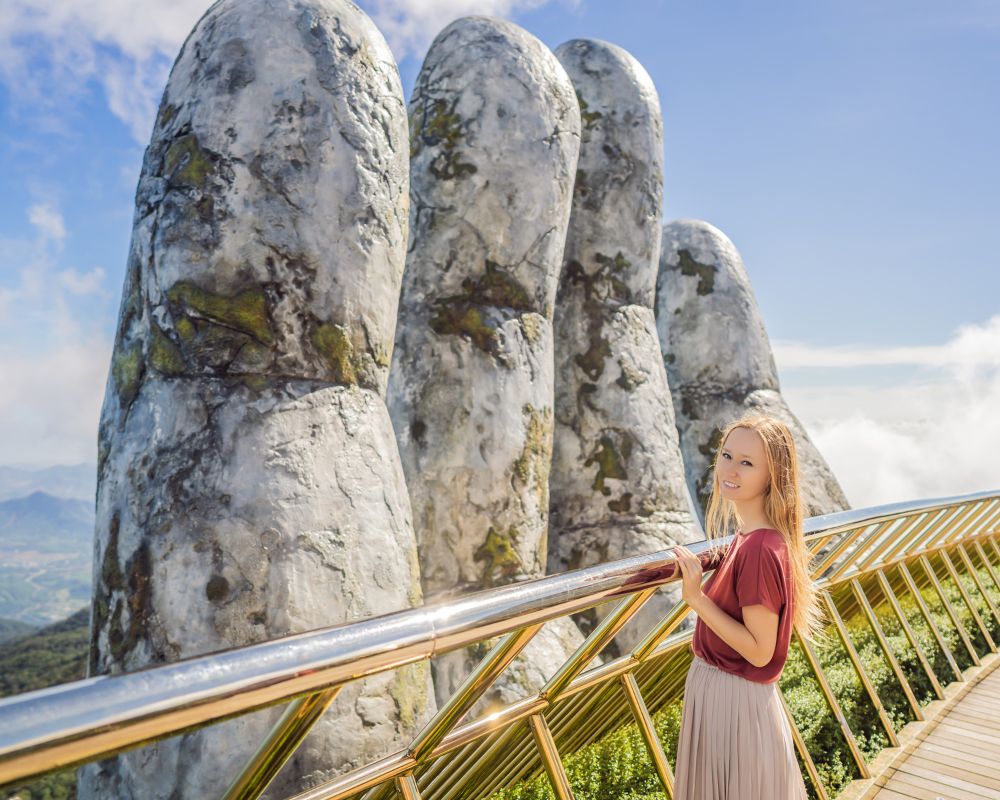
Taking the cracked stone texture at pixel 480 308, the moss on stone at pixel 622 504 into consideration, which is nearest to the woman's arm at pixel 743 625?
the cracked stone texture at pixel 480 308

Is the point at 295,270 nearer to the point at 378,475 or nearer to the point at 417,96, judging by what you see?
the point at 378,475

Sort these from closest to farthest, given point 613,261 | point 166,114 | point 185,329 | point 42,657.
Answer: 1. point 185,329
2. point 166,114
3. point 613,261
4. point 42,657

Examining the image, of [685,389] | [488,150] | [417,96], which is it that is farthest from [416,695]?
[685,389]

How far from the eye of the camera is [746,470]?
204cm

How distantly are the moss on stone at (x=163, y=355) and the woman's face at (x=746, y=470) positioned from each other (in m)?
2.30

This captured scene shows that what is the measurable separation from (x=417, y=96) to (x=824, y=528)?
14.6 feet

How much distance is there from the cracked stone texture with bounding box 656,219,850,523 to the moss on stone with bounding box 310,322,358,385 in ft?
20.0

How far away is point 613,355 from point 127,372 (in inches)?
170

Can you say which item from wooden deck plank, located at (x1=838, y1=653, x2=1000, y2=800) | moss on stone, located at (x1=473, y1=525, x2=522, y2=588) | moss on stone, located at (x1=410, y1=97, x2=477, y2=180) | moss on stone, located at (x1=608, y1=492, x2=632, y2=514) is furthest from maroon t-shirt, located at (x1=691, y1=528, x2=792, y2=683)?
moss on stone, located at (x1=608, y1=492, x2=632, y2=514)

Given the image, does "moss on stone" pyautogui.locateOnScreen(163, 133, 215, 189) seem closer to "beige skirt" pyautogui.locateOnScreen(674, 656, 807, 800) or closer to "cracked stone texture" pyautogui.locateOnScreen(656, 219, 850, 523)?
"beige skirt" pyautogui.locateOnScreen(674, 656, 807, 800)

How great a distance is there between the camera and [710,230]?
954 cm

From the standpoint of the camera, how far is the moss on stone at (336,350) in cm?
357

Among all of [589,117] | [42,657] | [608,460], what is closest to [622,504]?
[608,460]

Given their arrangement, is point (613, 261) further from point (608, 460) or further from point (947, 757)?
point (947, 757)
